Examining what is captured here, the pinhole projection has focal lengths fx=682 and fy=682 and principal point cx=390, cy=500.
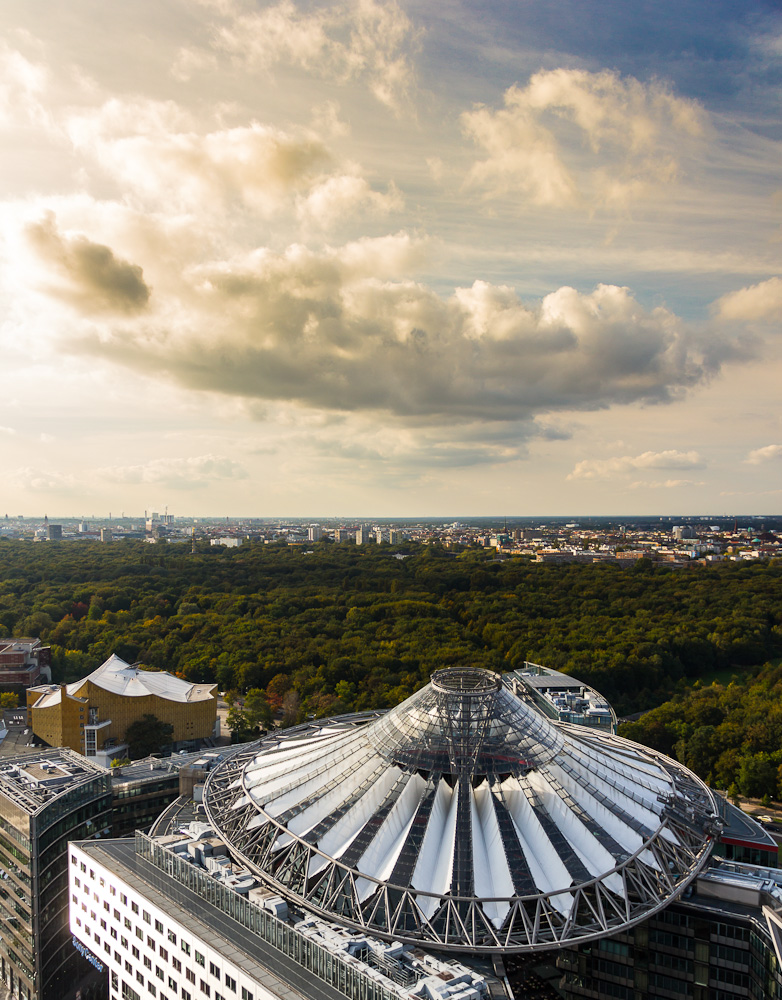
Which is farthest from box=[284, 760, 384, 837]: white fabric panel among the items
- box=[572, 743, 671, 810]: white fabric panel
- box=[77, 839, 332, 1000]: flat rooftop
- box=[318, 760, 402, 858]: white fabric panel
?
box=[572, 743, 671, 810]: white fabric panel

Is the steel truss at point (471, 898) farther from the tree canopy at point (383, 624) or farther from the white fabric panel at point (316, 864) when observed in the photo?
the tree canopy at point (383, 624)

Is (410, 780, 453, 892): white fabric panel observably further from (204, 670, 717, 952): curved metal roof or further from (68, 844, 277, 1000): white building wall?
(68, 844, 277, 1000): white building wall

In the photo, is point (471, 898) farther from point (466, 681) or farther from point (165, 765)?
point (165, 765)

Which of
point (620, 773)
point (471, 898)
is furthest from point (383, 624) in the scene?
point (471, 898)

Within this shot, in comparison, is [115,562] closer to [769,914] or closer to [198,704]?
[198,704]

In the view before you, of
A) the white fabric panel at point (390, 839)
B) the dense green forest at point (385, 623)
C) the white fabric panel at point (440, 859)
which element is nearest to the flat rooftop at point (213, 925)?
the white fabric panel at point (390, 839)

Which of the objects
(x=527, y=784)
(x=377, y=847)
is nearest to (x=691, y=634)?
(x=527, y=784)
